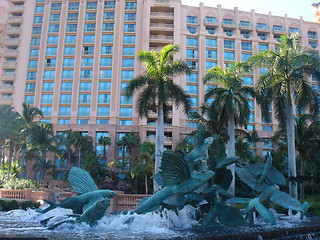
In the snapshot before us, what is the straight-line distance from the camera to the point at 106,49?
57.4 metres

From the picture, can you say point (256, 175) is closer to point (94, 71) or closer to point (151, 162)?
point (151, 162)

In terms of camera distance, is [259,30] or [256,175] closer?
[256,175]

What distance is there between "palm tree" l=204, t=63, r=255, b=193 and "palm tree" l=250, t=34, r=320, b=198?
2270 mm

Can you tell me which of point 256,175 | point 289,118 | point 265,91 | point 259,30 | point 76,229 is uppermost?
point 259,30

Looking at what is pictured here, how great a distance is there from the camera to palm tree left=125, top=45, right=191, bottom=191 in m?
22.1

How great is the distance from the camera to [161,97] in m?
21.8

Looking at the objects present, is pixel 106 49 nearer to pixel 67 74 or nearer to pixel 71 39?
pixel 71 39

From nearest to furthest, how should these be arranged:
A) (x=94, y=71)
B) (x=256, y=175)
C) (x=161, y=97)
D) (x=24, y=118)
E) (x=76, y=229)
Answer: (x=76, y=229) < (x=256, y=175) < (x=161, y=97) < (x=24, y=118) < (x=94, y=71)

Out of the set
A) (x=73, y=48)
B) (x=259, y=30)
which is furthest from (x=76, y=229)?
(x=259, y=30)

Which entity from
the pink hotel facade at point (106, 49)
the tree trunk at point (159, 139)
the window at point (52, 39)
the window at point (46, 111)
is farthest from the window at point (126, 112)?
the tree trunk at point (159, 139)

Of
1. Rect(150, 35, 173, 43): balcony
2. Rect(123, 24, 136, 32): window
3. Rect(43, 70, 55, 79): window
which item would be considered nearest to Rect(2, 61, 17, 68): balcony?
Rect(43, 70, 55, 79): window

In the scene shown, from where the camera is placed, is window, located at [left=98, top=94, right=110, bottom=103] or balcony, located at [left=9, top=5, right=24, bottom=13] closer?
window, located at [left=98, top=94, right=110, bottom=103]

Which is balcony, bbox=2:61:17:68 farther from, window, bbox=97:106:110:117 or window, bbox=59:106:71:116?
window, bbox=97:106:110:117

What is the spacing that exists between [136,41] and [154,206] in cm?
5020
